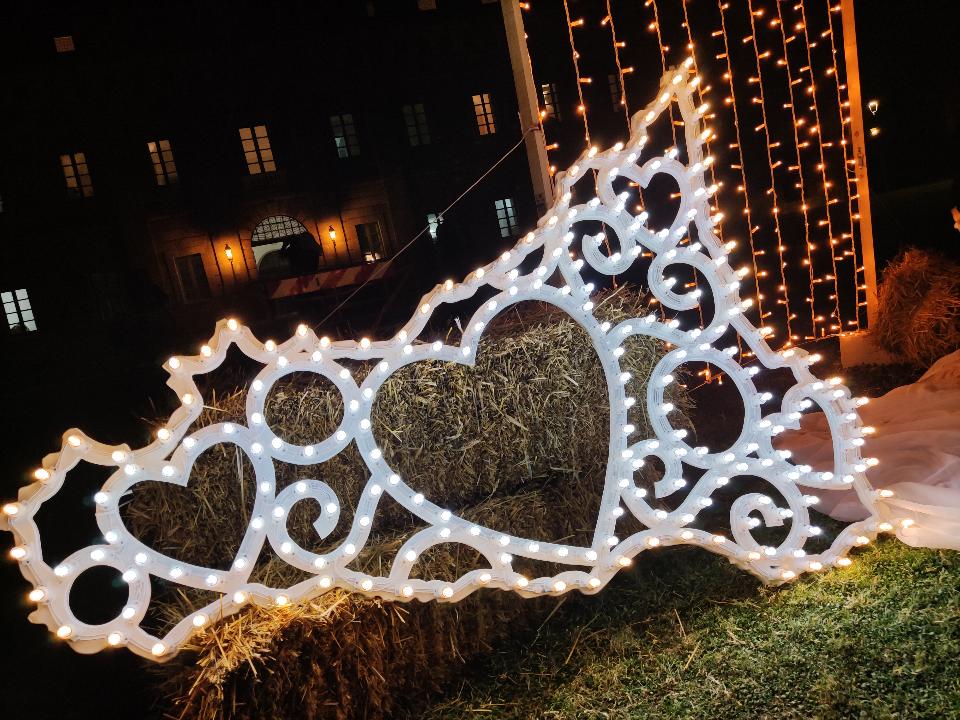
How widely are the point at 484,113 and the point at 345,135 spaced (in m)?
4.92

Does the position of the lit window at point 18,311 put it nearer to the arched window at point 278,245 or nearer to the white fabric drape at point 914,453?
the arched window at point 278,245

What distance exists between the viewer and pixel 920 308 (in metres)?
5.54

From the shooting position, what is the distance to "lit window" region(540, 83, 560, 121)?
20984 millimetres

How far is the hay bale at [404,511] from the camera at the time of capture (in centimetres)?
241

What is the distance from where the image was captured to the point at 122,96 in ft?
63.0

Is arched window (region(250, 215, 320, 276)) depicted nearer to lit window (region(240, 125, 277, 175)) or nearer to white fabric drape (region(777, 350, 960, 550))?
lit window (region(240, 125, 277, 175))

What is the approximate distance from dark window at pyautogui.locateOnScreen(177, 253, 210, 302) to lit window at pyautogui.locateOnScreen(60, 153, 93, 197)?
353 centimetres

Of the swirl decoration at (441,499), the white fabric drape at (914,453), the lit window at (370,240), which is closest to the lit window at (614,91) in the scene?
the lit window at (370,240)

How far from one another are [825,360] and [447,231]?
14.9 metres

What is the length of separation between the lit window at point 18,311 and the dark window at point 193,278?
14.3ft

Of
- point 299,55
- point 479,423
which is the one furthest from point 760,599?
point 299,55

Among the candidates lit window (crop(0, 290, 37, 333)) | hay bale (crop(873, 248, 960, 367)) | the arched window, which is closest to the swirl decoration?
hay bale (crop(873, 248, 960, 367))

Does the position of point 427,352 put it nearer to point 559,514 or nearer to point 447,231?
point 559,514

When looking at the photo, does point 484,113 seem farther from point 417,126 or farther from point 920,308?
point 920,308
